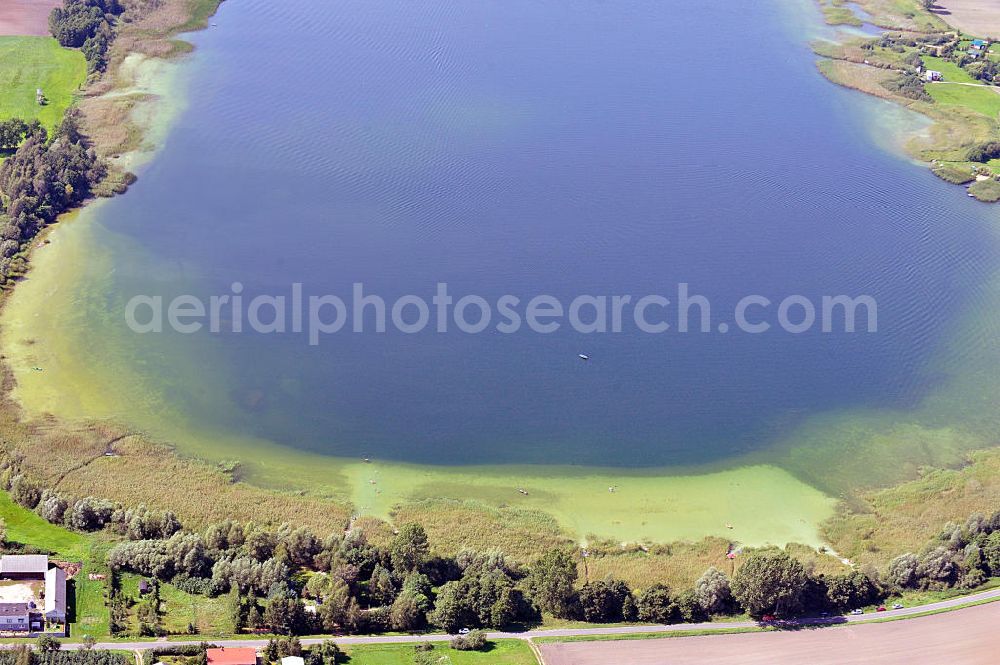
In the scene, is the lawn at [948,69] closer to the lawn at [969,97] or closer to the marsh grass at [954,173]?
the lawn at [969,97]

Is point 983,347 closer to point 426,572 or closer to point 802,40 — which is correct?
point 426,572

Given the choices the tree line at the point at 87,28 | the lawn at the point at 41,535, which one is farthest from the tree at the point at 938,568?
the tree line at the point at 87,28

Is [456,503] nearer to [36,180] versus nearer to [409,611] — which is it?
[409,611]

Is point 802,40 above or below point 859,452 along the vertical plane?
above

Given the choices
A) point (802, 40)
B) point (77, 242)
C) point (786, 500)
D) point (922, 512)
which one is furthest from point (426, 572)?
point (802, 40)

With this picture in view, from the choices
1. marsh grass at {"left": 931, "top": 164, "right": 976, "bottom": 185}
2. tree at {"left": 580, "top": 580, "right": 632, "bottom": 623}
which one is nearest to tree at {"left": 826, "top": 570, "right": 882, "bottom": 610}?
tree at {"left": 580, "top": 580, "right": 632, "bottom": 623}

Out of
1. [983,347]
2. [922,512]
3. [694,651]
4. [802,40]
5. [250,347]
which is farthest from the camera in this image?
[802,40]
